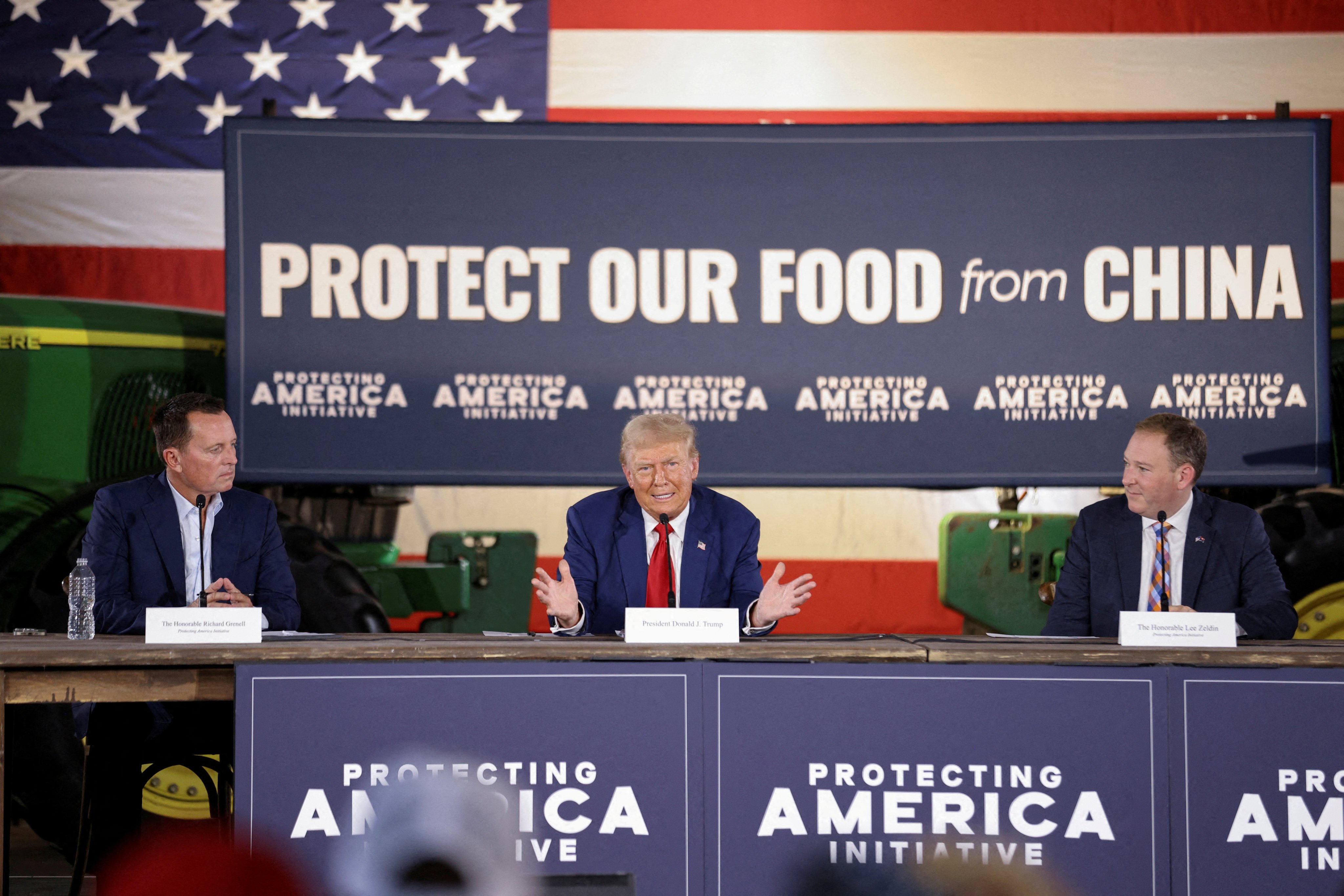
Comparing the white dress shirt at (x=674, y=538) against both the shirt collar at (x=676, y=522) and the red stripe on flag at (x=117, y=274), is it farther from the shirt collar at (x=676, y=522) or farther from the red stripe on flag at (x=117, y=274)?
the red stripe on flag at (x=117, y=274)

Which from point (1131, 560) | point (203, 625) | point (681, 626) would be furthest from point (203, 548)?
point (1131, 560)

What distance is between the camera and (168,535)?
10.7 feet

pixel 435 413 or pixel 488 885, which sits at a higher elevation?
pixel 435 413

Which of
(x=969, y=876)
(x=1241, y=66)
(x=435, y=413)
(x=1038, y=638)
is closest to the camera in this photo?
(x=969, y=876)

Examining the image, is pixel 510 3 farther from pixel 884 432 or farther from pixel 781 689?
pixel 781 689

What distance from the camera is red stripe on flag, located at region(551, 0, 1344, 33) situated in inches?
204

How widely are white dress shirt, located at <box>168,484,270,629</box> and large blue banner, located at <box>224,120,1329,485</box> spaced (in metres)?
0.87

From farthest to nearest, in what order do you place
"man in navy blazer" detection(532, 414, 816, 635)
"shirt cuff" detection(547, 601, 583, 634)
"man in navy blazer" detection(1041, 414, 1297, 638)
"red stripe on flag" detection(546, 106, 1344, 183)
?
"red stripe on flag" detection(546, 106, 1344, 183) < "man in navy blazer" detection(532, 414, 816, 635) < "man in navy blazer" detection(1041, 414, 1297, 638) < "shirt cuff" detection(547, 601, 583, 634)

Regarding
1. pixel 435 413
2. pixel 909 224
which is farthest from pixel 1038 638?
pixel 435 413

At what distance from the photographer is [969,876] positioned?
95.7 inches

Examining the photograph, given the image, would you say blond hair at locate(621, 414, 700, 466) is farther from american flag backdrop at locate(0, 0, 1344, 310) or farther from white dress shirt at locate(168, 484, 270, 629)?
american flag backdrop at locate(0, 0, 1344, 310)

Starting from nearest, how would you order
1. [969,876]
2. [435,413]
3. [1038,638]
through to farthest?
[969,876], [1038,638], [435,413]

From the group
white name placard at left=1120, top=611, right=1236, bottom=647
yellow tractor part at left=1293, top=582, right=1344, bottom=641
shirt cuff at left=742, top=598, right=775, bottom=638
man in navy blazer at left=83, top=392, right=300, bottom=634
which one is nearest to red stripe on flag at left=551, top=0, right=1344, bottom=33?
yellow tractor part at left=1293, top=582, right=1344, bottom=641

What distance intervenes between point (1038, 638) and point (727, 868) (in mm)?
1056
